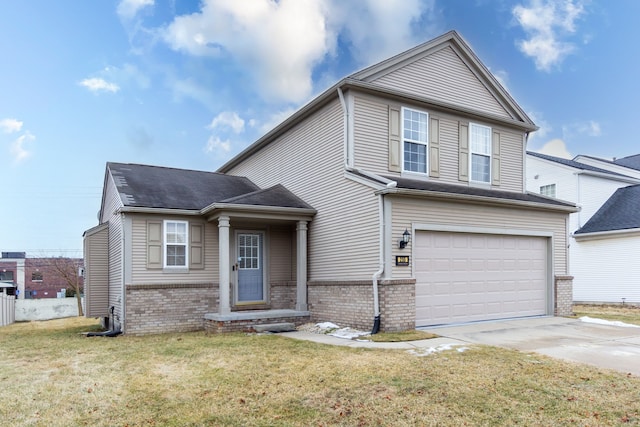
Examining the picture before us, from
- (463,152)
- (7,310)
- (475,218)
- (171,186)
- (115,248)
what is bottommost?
(7,310)

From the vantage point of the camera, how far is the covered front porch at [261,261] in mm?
11492

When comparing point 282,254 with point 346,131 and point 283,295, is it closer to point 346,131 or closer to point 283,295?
point 283,295

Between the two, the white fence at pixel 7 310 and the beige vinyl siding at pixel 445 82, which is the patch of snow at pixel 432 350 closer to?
the beige vinyl siding at pixel 445 82

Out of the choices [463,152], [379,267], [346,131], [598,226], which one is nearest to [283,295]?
[379,267]

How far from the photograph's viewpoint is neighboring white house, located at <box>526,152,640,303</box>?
18.4 meters

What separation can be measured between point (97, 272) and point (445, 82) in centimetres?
1208

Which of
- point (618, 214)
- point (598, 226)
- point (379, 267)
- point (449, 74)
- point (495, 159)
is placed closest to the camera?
point (379, 267)

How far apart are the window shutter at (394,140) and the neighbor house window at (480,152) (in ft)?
8.75

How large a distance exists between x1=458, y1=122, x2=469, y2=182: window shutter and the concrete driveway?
161 inches

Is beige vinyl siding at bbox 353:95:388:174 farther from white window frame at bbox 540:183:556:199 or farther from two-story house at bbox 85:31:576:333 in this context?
white window frame at bbox 540:183:556:199

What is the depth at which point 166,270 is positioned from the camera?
1216 centimetres

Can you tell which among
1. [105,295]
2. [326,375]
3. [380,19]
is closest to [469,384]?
[326,375]

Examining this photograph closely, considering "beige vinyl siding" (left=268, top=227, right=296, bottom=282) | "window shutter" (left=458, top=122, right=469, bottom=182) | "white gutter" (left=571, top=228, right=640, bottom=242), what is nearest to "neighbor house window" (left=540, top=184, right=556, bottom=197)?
"white gutter" (left=571, top=228, right=640, bottom=242)

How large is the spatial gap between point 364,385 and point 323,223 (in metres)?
6.92
